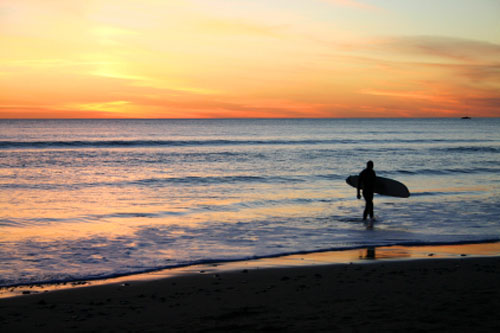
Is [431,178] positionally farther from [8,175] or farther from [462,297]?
[8,175]

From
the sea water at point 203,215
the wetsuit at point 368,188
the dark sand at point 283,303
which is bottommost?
the sea water at point 203,215

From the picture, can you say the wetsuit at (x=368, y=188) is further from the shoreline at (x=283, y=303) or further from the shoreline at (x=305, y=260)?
the shoreline at (x=283, y=303)

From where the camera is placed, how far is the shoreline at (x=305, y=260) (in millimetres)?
7641

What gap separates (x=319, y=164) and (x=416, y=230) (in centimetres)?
2136

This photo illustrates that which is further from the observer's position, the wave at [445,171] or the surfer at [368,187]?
the wave at [445,171]

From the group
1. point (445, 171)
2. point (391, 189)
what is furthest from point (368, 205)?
point (445, 171)

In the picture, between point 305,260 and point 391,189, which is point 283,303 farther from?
point 391,189

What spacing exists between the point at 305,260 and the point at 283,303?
3117 millimetres

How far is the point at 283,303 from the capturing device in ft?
20.8

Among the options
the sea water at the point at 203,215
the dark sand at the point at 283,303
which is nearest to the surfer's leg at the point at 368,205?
the sea water at the point at 203,215

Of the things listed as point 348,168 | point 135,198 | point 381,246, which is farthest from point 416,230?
point 348,168

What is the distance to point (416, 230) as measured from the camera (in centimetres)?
1263

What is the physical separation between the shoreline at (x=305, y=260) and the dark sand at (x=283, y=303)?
352mm

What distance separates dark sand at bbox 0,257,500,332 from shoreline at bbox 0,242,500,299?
13.9 inches
